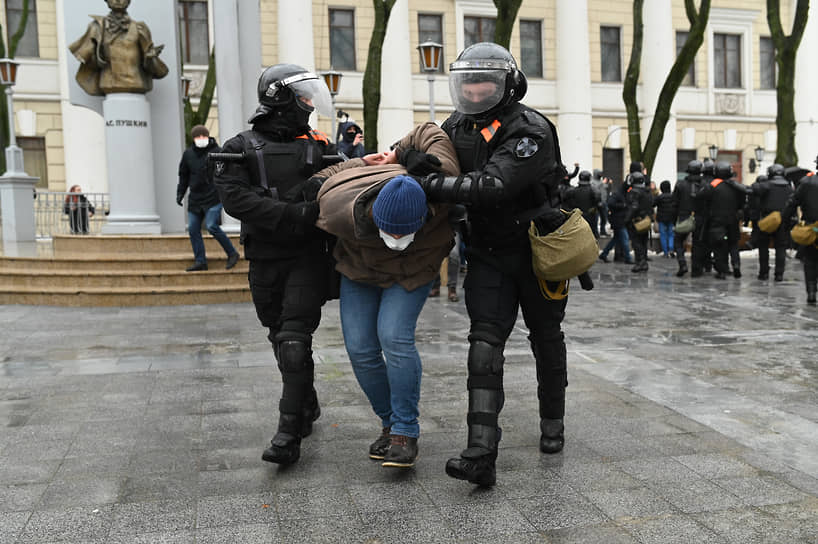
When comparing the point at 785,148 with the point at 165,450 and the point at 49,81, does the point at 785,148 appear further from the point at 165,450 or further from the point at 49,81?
the point at 49,81

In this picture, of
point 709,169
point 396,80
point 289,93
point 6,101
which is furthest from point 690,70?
point 289,93

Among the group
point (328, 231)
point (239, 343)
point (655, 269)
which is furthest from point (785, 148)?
point (328, 231)

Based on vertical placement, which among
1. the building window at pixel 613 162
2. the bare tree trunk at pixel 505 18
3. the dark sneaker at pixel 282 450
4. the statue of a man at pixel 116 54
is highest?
the bare tree trunk at pixel 505 18

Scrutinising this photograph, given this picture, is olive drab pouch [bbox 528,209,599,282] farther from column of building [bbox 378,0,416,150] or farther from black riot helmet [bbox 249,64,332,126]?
column of building [bbox 378,0,416,150]

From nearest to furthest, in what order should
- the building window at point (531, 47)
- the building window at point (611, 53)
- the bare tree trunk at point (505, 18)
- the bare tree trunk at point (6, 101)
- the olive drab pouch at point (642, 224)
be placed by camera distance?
the bare tree trunk at point (505, 18) < the olive drab pouch at point (642, 224) < the bare tree trunk at point (6, 101) < the building window at point (531, 47) < the building window at point (611, 53)

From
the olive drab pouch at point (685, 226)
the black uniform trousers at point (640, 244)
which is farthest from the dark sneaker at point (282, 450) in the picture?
the black uniform trousers at point (640, 244)

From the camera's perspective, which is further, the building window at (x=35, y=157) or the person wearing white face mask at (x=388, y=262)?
the building window at (x=35, y=157)

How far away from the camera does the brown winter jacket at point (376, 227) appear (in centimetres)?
367

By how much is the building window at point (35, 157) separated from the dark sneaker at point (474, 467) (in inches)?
1004

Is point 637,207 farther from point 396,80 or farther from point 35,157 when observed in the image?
point 35,157

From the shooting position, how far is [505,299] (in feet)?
12.9

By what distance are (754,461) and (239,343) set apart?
4.69 meters

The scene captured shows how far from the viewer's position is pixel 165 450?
4.35 m

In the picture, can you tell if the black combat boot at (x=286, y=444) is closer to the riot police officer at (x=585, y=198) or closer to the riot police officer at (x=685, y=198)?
the riot police officer at (x=685, y=198)
